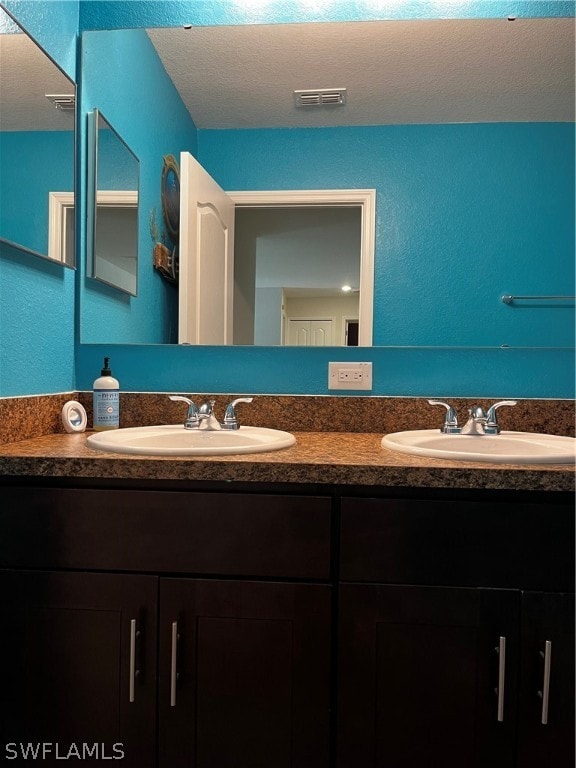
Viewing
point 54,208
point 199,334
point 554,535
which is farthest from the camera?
point 199,334

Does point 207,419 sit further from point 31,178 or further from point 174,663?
point 31,178

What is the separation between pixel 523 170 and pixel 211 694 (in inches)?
61.2

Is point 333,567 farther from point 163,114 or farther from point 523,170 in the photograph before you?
point 163,114

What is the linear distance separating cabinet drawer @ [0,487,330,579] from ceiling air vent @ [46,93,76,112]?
1069 mm

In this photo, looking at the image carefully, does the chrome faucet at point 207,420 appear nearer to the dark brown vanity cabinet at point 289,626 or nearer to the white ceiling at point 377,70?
the dark brown vanity cabinet at point 289,626

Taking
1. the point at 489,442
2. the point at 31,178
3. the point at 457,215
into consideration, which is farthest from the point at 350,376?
the point at 31,178

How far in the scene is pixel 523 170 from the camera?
1.43 m

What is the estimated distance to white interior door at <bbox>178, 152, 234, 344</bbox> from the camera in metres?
1.49

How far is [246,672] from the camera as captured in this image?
95 cm

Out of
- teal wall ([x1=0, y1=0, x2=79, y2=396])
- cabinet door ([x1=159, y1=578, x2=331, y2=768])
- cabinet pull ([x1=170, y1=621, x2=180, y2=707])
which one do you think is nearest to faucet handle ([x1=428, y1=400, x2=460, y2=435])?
cabinet door ([x1=159, y1=578, x2=331, y2=768])

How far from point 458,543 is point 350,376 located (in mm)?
654

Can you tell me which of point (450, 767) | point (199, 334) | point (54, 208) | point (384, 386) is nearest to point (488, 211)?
point (384, 386)

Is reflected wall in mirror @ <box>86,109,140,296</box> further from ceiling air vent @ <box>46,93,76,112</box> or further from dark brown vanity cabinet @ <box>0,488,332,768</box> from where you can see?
dark brown vanity cabinet @ <box>0,488,332,768</box>

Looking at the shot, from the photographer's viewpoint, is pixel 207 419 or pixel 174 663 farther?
pixel 207 419
